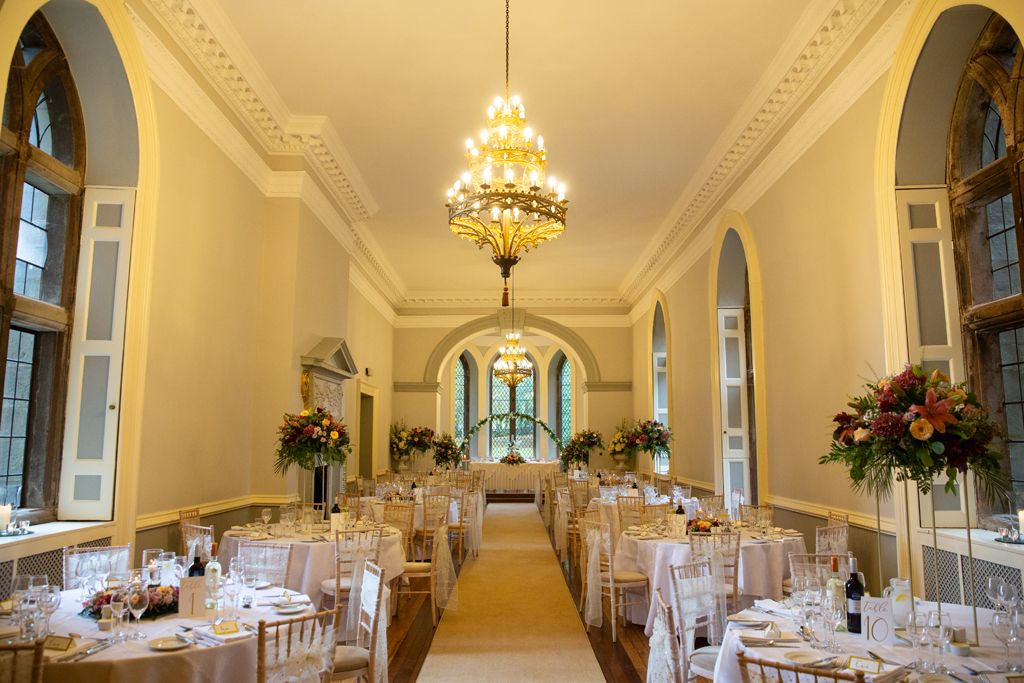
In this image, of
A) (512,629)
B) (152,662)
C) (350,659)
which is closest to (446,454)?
(512,629)

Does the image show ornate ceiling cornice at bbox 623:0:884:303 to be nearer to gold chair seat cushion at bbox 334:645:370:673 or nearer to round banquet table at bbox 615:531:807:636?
round banquet table at bbox 615:531:807:636

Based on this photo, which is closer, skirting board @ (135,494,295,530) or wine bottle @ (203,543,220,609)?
wine bottle @ (203,543,220,609)

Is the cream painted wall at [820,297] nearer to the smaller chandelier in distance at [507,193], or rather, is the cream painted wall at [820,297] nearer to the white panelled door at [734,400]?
Answer: the white panelled door at [734,400]

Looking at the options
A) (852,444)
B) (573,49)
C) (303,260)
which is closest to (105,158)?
(303,260)

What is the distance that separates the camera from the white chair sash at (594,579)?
259 inches

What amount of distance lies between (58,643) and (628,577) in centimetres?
461

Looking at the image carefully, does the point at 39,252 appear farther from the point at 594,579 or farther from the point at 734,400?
the point at 734,400

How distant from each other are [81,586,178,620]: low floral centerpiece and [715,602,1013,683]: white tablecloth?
2.65 meters

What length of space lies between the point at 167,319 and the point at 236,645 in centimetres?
384

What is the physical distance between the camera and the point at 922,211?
5.46m

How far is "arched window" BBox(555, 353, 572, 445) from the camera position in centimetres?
2317

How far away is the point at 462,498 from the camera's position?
10.1m

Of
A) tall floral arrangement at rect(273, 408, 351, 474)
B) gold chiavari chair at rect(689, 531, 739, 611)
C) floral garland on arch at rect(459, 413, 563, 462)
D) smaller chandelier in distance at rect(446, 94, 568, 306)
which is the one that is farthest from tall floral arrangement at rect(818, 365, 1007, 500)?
floral garland on arch at rect(459, 413, 563, 462)

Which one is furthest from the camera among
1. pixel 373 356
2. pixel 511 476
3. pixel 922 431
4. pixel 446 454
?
pixel 511 476
